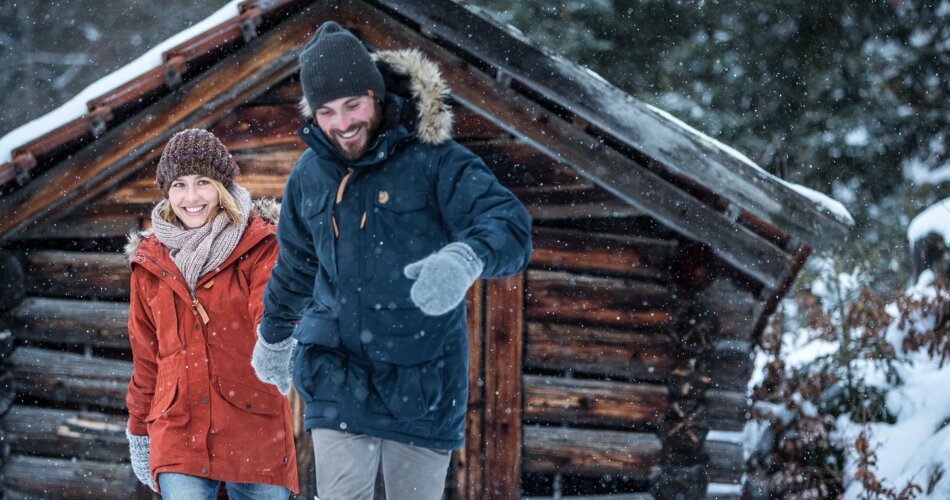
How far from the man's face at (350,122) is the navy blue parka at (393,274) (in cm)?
3

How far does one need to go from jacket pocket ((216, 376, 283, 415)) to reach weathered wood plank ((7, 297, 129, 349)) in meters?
2.82

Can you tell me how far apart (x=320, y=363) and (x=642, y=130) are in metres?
3.09

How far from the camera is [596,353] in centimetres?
555

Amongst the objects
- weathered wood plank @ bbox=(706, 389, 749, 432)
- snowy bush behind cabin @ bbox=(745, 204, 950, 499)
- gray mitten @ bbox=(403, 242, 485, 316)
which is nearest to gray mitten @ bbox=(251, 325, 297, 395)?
gray mitten @ bbox=(403, 242, 485, 316)

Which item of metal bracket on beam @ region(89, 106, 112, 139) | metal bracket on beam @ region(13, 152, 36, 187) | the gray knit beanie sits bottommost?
the gray knit beanie

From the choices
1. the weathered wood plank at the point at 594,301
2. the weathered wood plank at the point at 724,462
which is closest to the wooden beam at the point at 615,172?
the weathered wood plank at the point at 594,301

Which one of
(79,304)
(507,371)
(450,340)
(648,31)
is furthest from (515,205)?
(648,31)

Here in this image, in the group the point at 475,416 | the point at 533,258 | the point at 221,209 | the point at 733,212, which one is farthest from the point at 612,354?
the point at 221,209

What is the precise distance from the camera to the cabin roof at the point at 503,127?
16.7ft

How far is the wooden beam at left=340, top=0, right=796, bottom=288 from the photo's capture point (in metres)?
5.25

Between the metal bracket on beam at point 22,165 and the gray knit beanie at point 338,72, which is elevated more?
the metal bracket on beam at point 22,165

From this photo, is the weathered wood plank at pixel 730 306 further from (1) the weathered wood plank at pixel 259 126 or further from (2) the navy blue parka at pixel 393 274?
(2) the navy blue parka at pixel 393 274

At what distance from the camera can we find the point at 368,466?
105 inches

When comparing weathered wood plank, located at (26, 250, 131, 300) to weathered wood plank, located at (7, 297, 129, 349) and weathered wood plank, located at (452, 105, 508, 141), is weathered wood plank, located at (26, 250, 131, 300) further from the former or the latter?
weathered wood plank, located at (452, 105, 508, 141)
